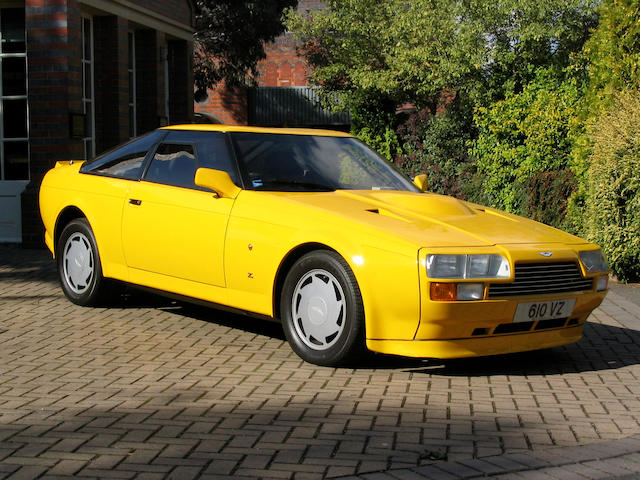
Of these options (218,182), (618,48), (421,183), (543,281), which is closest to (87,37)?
(618,48)

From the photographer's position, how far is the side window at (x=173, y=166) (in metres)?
7.54

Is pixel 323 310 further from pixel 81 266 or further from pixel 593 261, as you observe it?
pixel 81 266

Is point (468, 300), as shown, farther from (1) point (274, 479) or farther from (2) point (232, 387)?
(1) point (274, 479)

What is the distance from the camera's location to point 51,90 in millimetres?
13555

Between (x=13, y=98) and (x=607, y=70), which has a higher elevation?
(x=607, y=70)

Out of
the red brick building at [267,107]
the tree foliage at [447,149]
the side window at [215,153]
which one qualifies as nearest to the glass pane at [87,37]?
the tree foliage at [447,149]

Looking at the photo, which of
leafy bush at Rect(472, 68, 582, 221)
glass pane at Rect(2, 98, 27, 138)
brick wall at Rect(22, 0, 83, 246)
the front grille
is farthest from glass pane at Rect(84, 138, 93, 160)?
the front grille

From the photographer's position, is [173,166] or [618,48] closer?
[173,166]

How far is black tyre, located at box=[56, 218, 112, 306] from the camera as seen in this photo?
325 inches

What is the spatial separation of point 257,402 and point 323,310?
1086 mm

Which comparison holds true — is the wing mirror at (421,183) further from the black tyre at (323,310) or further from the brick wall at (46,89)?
the brick wall at (46,89)

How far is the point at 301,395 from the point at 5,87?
33.5 ft

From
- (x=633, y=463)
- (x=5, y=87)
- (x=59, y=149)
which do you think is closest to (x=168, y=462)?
(x=633, y=463)

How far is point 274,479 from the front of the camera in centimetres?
411
